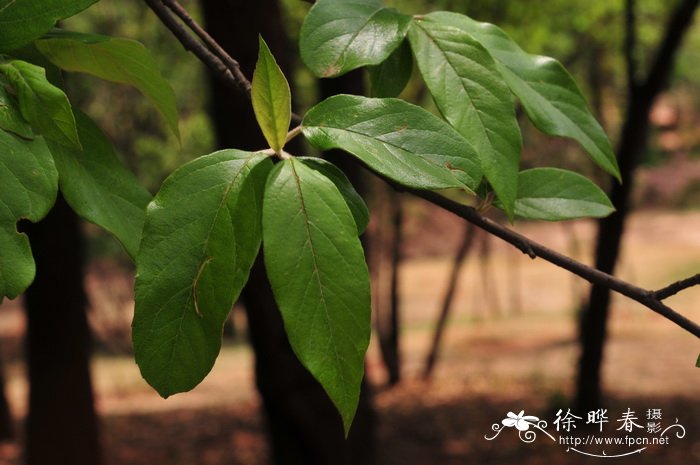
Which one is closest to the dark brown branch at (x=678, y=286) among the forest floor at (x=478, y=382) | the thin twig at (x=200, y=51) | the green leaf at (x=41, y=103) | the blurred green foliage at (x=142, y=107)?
the thin twig at (x=200, y=51)

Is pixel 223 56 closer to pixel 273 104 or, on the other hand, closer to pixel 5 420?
pixel 273 104

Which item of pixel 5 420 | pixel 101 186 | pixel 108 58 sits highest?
pixel 108 58

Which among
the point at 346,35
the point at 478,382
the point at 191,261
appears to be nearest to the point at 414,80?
the point at 478,382

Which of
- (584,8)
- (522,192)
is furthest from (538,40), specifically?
(522,192)

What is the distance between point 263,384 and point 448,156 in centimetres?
530

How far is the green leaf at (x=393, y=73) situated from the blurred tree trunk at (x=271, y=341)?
14.1 feet

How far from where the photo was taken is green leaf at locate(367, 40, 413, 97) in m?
0.90

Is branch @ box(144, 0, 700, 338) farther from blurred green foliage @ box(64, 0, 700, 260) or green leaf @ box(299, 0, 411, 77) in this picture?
blurred green foliage @ box(64, 0, 700, 260)

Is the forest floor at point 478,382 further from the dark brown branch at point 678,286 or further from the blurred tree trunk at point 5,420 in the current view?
the dark brown branch at point 678,286

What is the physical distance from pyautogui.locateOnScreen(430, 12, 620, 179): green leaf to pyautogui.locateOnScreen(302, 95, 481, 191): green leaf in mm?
198

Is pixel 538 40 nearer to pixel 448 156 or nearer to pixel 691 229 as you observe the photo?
pixel 448 156

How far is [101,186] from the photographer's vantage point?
2.93 ft

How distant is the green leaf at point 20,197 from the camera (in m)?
0.70

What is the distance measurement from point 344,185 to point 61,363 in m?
6.55
